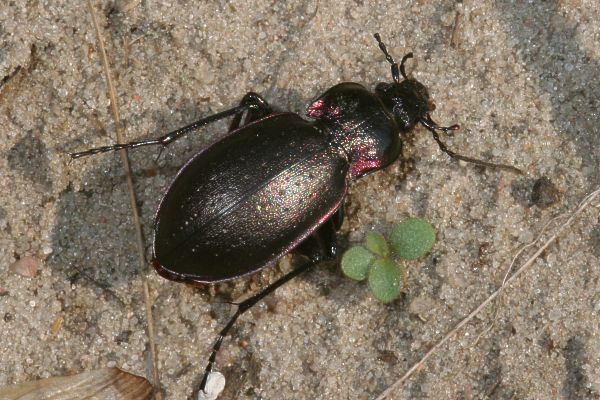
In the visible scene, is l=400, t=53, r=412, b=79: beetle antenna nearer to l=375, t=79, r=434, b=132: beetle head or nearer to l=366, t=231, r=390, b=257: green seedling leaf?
l=375, t=79, r=434, b=132: beetle head

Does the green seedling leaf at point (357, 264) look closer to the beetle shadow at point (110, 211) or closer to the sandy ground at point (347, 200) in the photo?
the sandy ground at point (347, 200)

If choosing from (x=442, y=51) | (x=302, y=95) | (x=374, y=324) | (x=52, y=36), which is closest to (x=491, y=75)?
(x=442, y=51)

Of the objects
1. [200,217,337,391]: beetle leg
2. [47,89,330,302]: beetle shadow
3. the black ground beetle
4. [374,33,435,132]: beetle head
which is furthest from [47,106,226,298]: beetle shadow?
[374,33,435,132]: beetle head

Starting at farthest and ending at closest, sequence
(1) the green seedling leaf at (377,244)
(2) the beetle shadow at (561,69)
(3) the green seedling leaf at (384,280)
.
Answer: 1. (2) the beetle shadow at (561,69)
2. (1) the green seedling leaf at (377,244)
3. (3) the green seedling leaf at (384,280)

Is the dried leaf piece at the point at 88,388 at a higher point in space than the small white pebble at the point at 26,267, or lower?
lower

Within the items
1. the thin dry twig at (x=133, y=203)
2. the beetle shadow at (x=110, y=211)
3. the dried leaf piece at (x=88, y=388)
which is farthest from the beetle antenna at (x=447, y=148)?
the dried leaf piece at (x=88, y=388)

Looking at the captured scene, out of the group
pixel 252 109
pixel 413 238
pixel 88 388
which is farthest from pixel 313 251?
pixel 88 388
